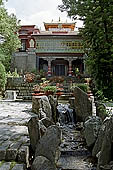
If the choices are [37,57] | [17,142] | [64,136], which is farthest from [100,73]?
[37,57]

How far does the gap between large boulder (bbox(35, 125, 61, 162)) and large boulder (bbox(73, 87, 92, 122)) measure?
3490 mm

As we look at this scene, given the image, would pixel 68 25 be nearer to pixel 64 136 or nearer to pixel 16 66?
pixel 16 66

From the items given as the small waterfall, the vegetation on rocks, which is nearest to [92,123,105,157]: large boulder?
the small waterfall

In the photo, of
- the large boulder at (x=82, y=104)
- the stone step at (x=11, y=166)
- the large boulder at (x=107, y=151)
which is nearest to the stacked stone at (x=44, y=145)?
the stone step at (x=11, y=166)

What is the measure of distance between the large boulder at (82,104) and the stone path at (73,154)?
1.40 meters

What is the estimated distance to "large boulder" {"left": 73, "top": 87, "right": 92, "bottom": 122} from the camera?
22.2ft

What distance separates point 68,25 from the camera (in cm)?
2667

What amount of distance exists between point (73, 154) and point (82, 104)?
2.67 m

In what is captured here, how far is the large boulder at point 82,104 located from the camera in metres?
6.77

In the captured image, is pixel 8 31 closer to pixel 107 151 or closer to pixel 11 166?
pixel 11 166

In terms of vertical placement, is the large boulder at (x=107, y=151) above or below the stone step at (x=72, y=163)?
above

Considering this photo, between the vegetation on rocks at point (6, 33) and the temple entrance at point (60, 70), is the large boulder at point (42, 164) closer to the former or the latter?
the vegetation on rocks at point (6, 33)

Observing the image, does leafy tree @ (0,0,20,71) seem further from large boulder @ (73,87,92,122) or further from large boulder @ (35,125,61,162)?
A: large boulder @ (35,125,61,162)

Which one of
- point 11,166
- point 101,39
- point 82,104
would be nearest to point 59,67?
point 101,39
